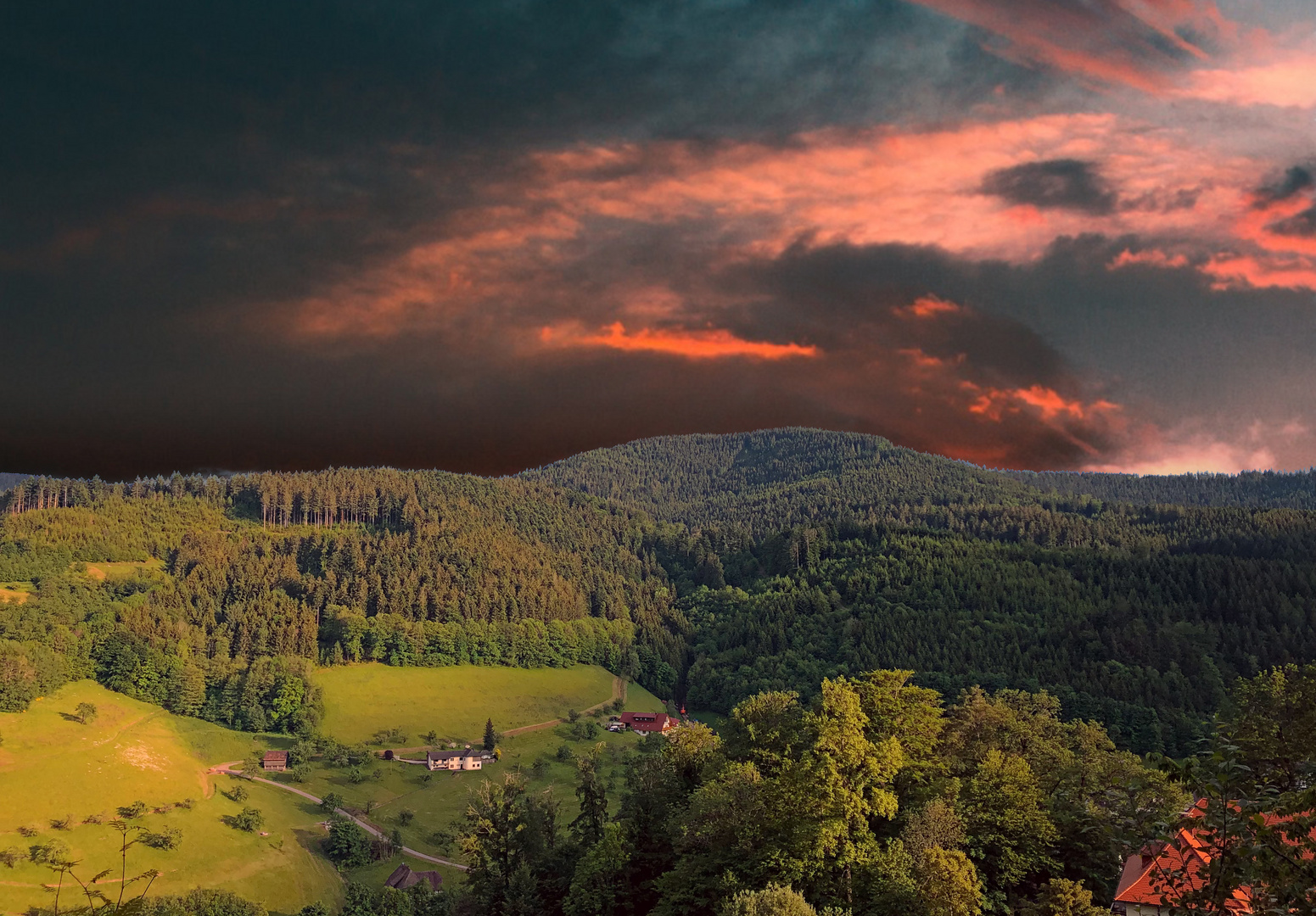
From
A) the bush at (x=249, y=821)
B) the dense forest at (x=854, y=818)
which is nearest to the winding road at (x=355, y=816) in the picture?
the bush at (x=249, y=821)

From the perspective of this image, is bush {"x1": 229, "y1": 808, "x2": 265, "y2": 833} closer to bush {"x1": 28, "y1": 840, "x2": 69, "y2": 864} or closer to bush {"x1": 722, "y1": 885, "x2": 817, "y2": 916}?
bush {"x1": 28, "y1": 840, "x2": 69, "y2": 864}

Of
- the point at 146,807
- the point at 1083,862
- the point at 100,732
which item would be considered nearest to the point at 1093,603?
the point at 1083,862

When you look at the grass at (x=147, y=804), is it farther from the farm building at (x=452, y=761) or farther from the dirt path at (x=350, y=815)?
the farm building at (x=452, y=761)

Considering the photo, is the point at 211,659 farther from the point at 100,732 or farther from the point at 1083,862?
the point at 1083,862

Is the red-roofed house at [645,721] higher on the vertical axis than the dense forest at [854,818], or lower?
lower

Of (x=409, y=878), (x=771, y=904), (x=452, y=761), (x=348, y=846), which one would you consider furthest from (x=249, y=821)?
(x=771, y=904)

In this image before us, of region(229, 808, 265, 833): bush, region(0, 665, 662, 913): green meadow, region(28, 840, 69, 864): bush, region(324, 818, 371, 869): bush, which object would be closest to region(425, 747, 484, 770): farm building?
region(0, 665, 662, 913): green meadow
